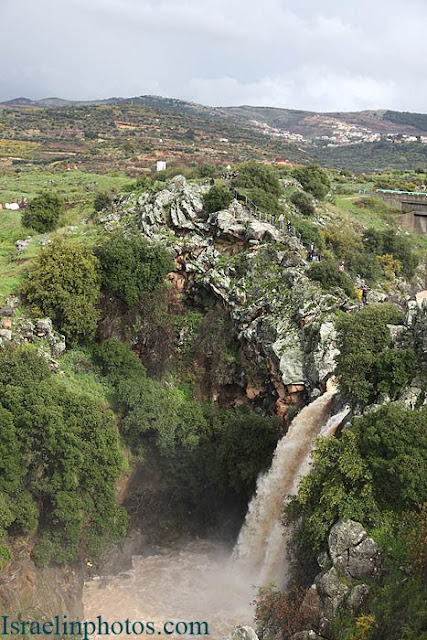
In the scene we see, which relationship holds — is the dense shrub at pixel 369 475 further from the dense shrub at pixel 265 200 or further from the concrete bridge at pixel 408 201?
the concrete bridge at pixel 408 201

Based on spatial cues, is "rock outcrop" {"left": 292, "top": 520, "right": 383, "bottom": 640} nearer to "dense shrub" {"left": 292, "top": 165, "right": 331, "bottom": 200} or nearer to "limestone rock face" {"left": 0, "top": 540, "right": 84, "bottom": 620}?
"limestone rock face" {"left": 0, "top": 540, "right": 84, "bottom": 620}

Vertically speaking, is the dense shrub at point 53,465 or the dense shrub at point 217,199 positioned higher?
the dense shrub at point 217,199

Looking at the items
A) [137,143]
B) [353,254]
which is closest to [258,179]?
[353,254]

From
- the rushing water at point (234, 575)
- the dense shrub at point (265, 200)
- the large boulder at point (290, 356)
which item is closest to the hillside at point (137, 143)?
the dense shrub at point (265, 200)

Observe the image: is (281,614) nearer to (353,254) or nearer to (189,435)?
(189,435)

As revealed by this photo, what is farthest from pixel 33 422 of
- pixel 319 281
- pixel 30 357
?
pixel 319 281

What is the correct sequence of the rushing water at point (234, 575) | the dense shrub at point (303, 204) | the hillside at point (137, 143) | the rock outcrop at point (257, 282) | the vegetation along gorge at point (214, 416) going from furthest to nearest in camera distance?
the hillside at point (137, 143) < the dense shrub at point (303, 204) < the rock outcrop at point (257, 282) < the rushing water at point (234, 575) < the vegetation along gorge at point (214, 416)
